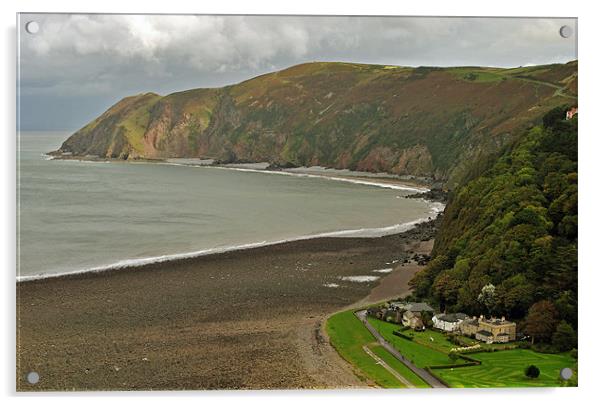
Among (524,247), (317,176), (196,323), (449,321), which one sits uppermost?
(317,176)

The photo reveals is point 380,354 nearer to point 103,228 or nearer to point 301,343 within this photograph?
point 301,343

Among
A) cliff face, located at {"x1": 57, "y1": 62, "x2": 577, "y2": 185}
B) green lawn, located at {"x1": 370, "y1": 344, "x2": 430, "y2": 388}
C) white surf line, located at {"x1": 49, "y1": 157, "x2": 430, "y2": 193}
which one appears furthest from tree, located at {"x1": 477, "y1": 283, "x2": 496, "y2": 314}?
white surf line, located at {"x1": 49, "y1": 157, "x2": 430, "y2": 193}

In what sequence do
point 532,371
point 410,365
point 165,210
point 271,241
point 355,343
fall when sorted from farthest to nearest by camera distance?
point 271,241 < point 165,210 < point 355,343 < point 410,365 < point 532,371

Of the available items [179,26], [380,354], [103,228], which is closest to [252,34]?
[179,26]

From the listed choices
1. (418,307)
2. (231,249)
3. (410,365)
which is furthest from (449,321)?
(231,249)

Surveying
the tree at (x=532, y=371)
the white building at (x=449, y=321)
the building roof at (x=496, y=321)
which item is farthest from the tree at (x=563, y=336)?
the white building at (x=449, y=321)

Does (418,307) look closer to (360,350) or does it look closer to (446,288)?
(446,288)
